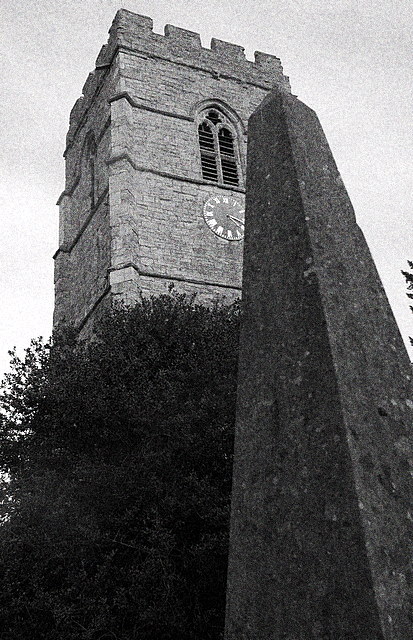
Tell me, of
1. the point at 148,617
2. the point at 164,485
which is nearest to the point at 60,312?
the point at 164,485

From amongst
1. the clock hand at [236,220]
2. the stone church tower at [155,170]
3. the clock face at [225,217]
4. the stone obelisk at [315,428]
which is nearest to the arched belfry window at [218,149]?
the stone church tower at [155,170]

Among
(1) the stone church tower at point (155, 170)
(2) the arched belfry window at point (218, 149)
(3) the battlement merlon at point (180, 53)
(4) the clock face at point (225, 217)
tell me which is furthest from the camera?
(3) the battlement merlon at point (180, 53)

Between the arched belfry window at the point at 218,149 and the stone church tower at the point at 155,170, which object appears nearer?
the stone church tower at the point at 155,170

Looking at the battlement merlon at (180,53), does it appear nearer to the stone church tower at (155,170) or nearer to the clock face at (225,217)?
the stone church tower at (155,170)

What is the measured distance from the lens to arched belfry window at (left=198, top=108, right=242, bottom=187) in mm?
22812

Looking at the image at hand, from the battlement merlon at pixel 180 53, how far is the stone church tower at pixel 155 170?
5 centimetres

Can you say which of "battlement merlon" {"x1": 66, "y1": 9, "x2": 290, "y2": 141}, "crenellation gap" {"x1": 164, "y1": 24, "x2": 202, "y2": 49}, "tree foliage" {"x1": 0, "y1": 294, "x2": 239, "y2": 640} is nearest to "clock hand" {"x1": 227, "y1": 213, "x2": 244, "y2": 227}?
"battlement merlon" {"x1": 66, "y1": 9, "x2": 290, "y2": 141}

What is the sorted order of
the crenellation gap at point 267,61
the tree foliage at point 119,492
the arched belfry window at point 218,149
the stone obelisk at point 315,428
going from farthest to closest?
the crenellation gap at point 267,61, the arched belfry window at point 218,149, the tree foliage at point 119,492, the stone obelisk at point 315,428

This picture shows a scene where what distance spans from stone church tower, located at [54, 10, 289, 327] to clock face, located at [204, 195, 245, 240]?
4 centimetres

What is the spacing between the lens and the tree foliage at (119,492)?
7.12m

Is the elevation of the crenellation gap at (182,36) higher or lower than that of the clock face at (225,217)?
higher

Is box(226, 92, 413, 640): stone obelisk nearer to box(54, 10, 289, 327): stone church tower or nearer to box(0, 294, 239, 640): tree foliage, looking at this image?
box(0, 294, 239, 640): tree foliage

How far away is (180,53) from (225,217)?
7.33m

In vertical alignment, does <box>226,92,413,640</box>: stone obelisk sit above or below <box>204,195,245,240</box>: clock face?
below
